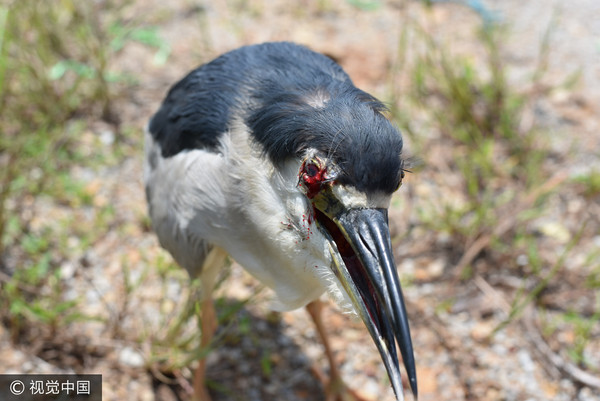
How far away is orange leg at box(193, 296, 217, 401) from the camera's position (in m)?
2.78

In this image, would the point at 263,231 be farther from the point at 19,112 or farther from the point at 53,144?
the point at 19,112

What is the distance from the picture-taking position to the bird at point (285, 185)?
6.01ft

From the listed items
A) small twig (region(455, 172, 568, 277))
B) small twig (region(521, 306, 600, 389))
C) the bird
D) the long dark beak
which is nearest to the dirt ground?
small twig (region(521, 306, 600, 389))

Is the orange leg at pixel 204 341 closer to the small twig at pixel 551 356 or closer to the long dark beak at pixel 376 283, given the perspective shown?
the long dark beak at pixel 376 283

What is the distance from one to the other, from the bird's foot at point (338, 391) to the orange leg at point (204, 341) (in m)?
0.57

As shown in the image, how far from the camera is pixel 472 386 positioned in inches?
117

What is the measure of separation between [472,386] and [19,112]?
3.13m

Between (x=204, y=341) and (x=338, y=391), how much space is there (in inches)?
27.7

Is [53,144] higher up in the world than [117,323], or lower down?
higher up

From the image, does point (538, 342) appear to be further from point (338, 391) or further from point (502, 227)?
point (338, 391)

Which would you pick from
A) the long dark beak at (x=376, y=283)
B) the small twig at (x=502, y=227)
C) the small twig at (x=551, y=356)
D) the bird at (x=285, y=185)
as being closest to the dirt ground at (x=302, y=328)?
the small twig at (x=551, y=356)

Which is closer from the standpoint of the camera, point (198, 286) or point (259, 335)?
point (198, 286)

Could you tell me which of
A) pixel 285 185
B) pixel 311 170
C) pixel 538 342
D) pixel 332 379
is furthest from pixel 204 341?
pixel 538 342

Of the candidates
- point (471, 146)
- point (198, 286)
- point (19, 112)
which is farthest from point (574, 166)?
point (19, 112)
